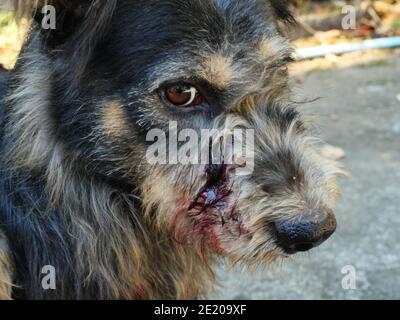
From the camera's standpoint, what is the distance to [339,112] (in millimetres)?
5555

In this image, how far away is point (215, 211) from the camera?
2686 millimetres

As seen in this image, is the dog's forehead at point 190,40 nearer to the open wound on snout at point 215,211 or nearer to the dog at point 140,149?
the dog at point 140,149

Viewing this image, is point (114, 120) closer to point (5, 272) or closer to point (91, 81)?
point (91, 81)

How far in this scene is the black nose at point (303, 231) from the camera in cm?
246

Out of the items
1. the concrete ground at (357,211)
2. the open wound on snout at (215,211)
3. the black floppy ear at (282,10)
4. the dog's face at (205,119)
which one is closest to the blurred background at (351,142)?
the concrete ground at (357,211)

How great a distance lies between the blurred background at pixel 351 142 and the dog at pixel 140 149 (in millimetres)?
405

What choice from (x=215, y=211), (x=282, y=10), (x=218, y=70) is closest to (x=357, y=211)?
(x=282, y=10)

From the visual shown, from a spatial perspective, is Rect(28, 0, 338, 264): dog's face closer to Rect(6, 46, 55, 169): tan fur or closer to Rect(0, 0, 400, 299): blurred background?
Rect(6, 46, 55, 169): tan fur

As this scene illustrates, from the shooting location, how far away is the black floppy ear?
3.05 metres

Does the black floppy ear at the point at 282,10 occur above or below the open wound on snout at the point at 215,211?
above

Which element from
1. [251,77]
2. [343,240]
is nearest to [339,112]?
[343,240]

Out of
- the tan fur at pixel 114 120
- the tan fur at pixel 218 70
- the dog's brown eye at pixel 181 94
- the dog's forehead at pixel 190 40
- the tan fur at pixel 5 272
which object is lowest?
the tan fur at pixel 5 272

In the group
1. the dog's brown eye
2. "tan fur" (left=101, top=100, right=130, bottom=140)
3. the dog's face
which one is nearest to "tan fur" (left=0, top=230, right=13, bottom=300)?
the dog's face

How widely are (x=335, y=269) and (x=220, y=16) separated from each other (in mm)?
1936
